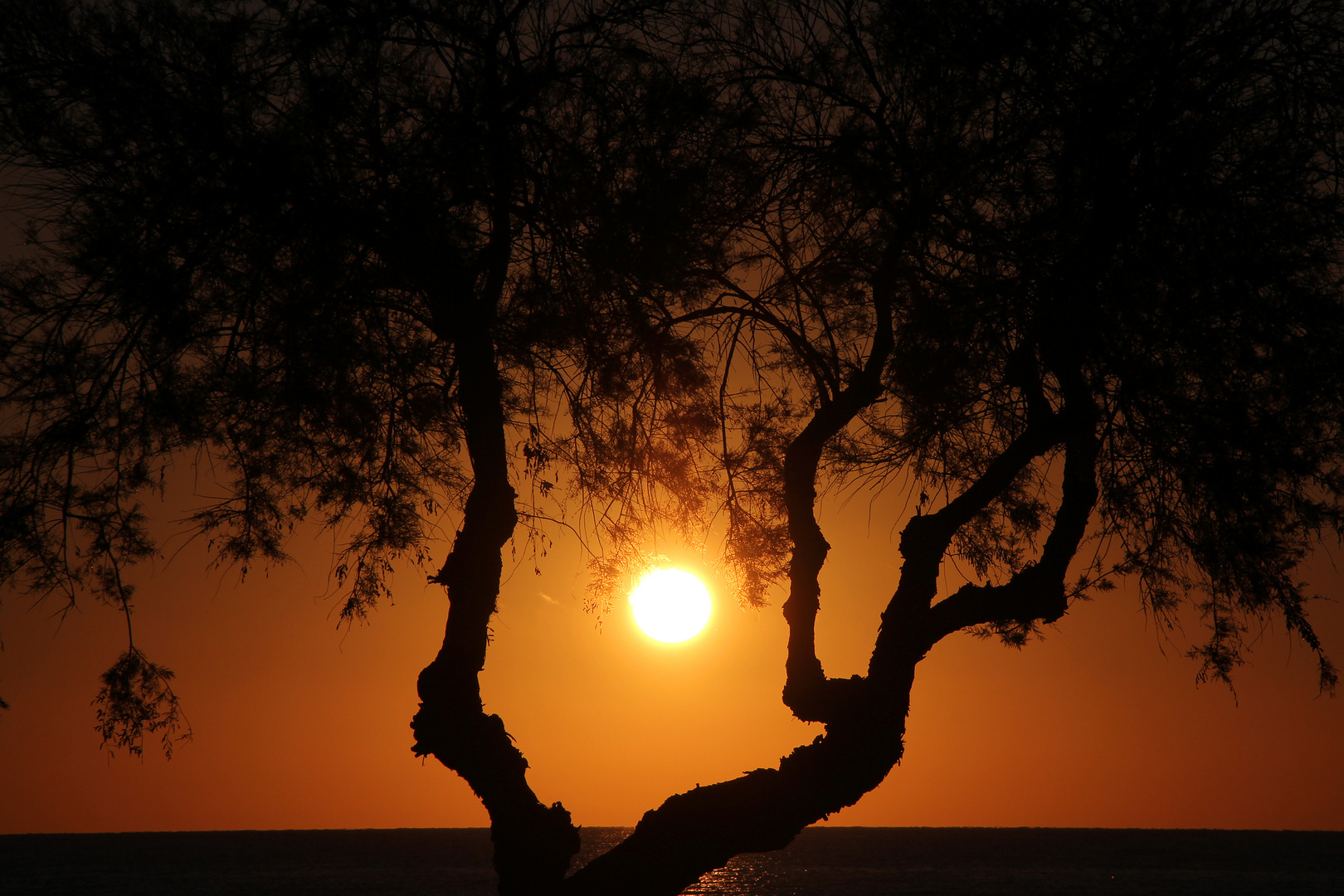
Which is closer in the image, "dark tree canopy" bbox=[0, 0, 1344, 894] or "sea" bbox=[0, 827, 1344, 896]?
"dark tree canopy" bbox=[0, 0, 1344, 894]

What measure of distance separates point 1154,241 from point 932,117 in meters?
1.21

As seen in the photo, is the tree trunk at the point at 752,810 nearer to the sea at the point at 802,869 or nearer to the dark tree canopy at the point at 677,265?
the dark tree canopy at the point at 677,265

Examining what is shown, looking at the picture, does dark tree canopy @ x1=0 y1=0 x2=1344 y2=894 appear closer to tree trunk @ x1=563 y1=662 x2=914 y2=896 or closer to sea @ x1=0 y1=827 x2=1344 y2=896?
tree trunk @ x1=563 y1=662 x2=914 y2=896

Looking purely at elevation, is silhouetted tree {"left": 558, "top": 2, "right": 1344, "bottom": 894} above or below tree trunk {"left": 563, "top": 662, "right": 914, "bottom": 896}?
above

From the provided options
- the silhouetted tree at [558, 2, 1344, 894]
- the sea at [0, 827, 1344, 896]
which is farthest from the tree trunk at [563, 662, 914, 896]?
the sea at [0, 827, 1344, 896]

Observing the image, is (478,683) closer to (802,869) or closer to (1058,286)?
(1058,286)

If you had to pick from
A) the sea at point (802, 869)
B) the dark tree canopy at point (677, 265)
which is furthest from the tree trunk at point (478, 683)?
the sea at point (802, 869)

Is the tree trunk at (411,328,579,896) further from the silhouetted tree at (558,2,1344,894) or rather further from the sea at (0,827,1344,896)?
the sea at (0,827,1344,896)

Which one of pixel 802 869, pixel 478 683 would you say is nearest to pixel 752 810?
pixel 478 683

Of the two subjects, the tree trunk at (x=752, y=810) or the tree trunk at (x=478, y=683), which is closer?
the tree trunk at (x=752, y=810)

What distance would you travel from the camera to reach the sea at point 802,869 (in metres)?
71.0

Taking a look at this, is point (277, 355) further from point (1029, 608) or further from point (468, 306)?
point (1029, 608)

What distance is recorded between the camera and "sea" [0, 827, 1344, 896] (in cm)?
7100

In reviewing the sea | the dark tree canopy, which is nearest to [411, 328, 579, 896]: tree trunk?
the dark tree canopy
